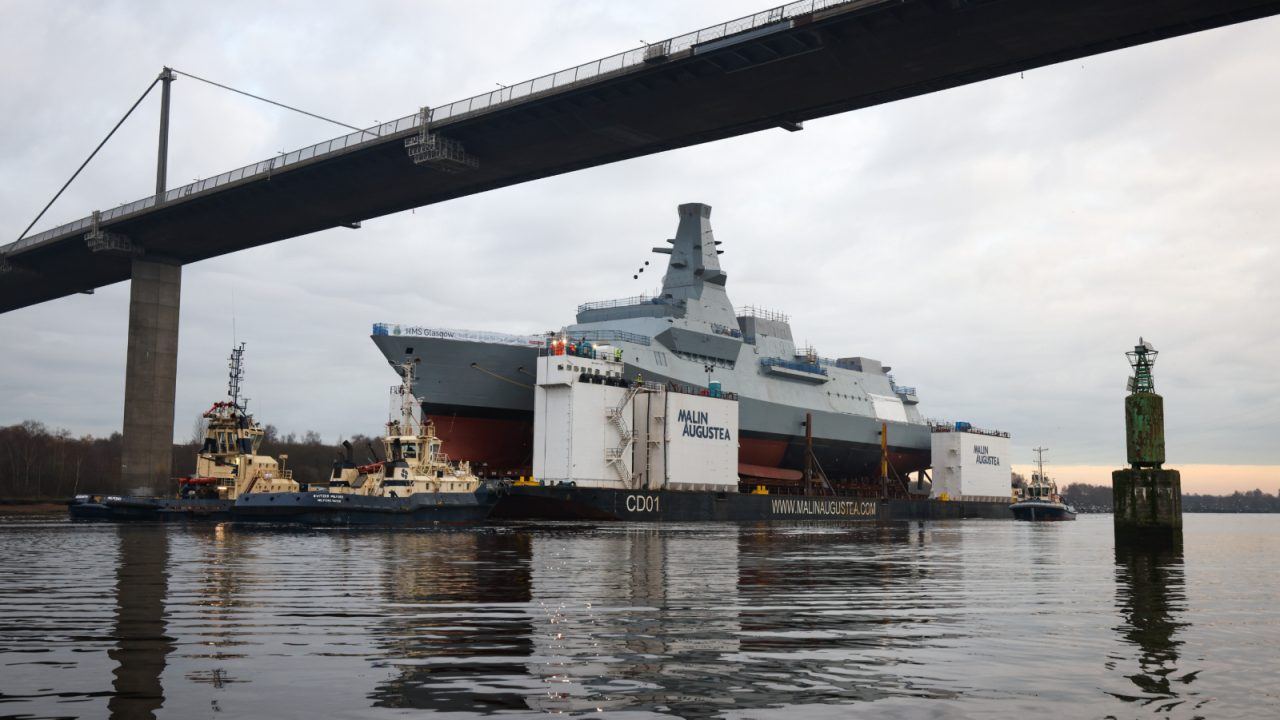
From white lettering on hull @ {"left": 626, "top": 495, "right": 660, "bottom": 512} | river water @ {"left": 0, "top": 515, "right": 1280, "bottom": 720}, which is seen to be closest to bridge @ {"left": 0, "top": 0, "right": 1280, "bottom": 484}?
white lettering on hull @ {"left": 626, "top": 495, "right": 660, "bottom": 512}

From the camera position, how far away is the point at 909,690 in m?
8.30

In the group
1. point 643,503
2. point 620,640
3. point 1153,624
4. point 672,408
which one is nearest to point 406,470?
point 643,503

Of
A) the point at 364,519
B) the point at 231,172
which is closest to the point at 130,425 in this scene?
the point at 231,172

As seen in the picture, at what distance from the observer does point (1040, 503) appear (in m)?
86.6

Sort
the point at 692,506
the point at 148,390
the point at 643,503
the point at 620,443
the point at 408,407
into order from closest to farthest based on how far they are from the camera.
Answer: the point at 408,407 < the point at 643,503 < the point at 620,443 < the point at 692,506 < the point at 148,390

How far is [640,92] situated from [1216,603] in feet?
120

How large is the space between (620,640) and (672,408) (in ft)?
150

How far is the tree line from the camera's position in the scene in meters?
94.6

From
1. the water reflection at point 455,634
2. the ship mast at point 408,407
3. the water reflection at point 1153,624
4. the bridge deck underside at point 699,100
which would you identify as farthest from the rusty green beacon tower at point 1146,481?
the ship mast at point 408,407

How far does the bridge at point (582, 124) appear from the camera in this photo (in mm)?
40469

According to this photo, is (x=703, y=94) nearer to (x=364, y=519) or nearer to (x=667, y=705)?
(x=364, y=519)

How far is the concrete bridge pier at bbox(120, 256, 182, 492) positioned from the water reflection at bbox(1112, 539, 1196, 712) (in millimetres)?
58243

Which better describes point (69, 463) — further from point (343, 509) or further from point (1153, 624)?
point (1153, 624)

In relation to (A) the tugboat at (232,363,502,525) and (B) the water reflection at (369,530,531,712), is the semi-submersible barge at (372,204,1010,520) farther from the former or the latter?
(B) the water reflection at (369,530,531,712)
